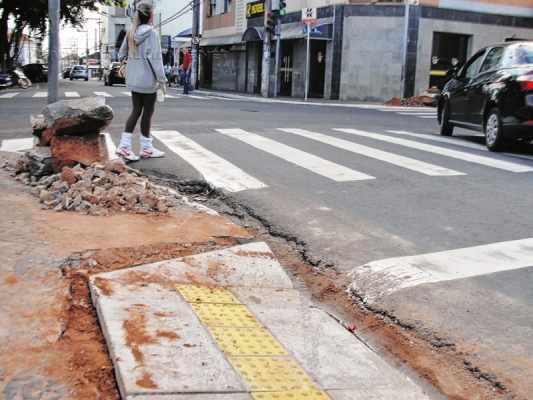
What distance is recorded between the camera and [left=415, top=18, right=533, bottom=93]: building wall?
29359mm

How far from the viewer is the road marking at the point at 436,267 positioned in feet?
13.9

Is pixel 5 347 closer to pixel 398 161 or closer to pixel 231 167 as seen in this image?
pixel 231 167

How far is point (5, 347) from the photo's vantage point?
3.08 metres

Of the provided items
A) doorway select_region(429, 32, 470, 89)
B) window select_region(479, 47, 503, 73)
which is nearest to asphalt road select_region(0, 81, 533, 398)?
window select_region(479, 47, 503, 73)

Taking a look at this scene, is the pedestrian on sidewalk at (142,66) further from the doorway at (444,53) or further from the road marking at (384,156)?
the doorway at (444,53)

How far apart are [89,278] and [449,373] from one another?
204 cm

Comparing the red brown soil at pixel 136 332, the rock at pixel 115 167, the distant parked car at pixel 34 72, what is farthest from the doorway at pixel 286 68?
the red brown soil at pixel 136 332

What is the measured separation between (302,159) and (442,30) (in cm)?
2326

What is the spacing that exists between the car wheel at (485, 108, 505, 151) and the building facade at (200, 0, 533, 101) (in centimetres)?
1911

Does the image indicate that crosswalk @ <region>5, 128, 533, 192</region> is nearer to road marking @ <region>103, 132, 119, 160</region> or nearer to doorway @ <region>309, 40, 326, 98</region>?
road marking @ <region>103, 132, 119, 160</region>

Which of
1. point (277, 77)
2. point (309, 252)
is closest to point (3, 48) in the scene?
point (277, 77)

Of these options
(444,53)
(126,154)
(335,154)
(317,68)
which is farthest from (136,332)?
(317,68)

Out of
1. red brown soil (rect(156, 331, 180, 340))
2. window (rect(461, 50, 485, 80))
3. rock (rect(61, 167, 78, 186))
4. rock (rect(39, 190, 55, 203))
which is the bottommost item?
red brown soil (rect(156, 331, 180, 340))

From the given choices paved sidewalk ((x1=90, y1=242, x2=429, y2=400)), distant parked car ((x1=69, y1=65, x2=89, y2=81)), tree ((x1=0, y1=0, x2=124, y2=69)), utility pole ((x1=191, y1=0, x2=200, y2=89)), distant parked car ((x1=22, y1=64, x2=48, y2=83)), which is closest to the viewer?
paved sidewalk ((x1=90, y1=242, x2=429, y2=400))
